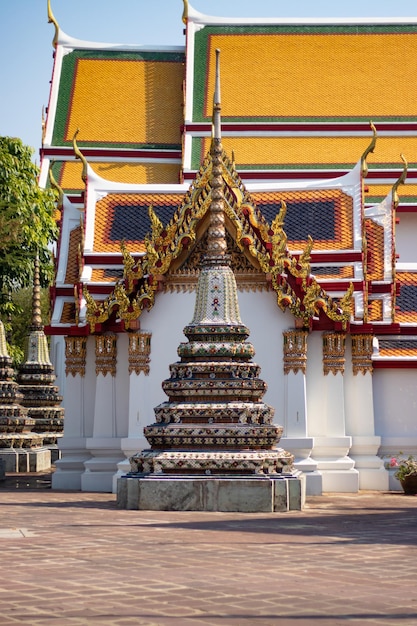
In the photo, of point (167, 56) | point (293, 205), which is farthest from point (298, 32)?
point (293, 205)

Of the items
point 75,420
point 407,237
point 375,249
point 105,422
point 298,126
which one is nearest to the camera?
point 105,422

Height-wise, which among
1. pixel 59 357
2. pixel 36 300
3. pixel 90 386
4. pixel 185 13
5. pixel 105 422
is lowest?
pixel 105 422

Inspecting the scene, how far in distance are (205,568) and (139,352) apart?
8.53m

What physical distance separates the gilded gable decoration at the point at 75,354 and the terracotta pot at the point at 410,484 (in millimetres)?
4405

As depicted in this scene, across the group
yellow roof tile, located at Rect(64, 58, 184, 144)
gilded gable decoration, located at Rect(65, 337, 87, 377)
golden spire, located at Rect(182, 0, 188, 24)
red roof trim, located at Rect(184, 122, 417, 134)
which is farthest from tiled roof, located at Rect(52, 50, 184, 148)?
gilded gable decoration, located at Rect(65, 337, 87, 377)

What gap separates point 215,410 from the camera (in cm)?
1268

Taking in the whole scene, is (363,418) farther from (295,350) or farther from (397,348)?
(295,350)

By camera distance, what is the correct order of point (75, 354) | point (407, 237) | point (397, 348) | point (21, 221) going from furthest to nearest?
point (407, 237) < point (21, 221) < point (397, 348) < point (75, 354)

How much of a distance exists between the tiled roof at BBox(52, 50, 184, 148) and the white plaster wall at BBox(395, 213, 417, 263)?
5849 millimetres

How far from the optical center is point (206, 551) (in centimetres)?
869

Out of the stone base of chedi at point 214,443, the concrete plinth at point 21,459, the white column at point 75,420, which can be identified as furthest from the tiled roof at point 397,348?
the concrete plinth at point 21,459

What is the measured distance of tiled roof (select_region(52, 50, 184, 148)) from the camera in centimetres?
3103

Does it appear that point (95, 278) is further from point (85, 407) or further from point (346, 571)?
point (346, 571)

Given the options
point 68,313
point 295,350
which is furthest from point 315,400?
point 68,313
